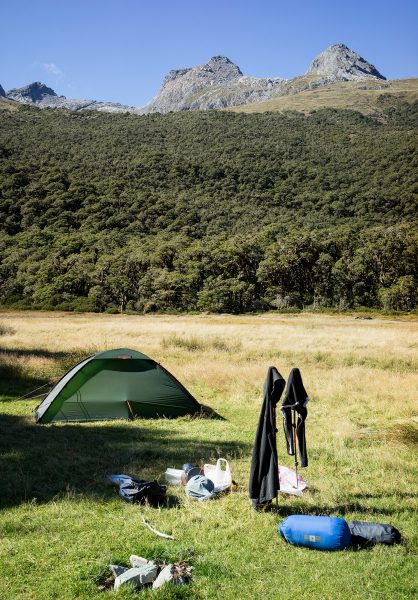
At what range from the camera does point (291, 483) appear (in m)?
7.50

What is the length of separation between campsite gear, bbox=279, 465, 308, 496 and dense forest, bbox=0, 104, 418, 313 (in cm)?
6178

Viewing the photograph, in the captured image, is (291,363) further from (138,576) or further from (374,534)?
(138,576)

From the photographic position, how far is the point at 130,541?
18.7ft

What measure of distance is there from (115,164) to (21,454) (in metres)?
140

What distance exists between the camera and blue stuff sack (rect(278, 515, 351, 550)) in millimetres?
5512

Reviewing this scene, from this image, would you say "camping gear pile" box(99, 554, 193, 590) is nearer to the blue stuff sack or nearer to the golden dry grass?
the blue stuff sack

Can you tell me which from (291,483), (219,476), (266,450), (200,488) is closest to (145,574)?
(266,450)

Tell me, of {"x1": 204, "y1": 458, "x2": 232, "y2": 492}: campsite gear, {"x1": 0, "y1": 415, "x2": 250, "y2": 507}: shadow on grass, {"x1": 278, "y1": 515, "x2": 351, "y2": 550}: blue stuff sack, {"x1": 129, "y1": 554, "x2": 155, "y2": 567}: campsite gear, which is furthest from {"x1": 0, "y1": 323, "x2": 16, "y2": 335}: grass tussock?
{"x1": 278, "y1": 515, "x2": 351, "y2": 550}: blue stuff sack

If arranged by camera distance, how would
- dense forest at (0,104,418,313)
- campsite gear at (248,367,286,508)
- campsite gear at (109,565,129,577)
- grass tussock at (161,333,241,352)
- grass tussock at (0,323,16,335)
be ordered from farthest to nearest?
dense forest at (0,104,418,313) → grass tussock at (0,323,16,335) → grass tussock at (161,333,241,352) → campsite gear at (248,367,286,508) → campsite gear at (109,565,129,577)

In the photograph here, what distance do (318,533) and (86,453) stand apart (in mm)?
5147

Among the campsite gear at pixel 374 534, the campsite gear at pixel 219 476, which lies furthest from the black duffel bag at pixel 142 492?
the campsite gear at pixel 374 534

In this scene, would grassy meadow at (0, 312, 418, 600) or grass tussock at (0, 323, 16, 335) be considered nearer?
grassy meadow at (0, 312, 418, 600)

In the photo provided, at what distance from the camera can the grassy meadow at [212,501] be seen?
16.0 ft

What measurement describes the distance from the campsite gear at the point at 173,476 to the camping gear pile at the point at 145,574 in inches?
111
